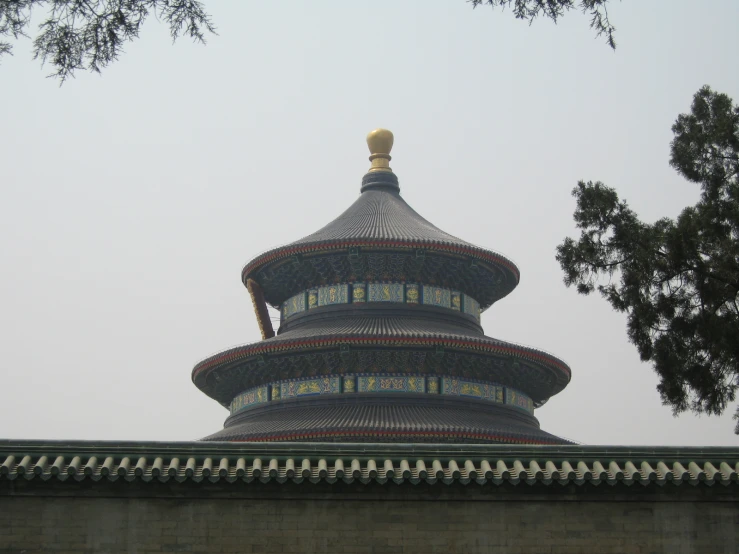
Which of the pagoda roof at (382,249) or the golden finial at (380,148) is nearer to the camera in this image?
the pagoda roof at (382,249)

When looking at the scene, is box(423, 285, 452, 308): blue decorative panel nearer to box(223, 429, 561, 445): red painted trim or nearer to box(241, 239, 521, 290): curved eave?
box(241, 239, 521, 290): curved eave

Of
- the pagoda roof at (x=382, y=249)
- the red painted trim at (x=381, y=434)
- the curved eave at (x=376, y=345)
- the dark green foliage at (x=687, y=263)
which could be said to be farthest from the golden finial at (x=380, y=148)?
the dark green foliage at (x=687, y=263)

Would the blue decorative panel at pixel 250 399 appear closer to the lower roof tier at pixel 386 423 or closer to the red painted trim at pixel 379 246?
the lower roof tier at pixel 386 423

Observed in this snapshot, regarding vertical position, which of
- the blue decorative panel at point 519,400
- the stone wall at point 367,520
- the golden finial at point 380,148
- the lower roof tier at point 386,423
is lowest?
the stone wall at point 367,520

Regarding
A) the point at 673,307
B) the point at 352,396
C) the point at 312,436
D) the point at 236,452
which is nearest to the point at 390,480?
the point at 236,452

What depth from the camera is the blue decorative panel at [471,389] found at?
31594mm

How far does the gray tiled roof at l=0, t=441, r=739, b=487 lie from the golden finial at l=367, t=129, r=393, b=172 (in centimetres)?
2001

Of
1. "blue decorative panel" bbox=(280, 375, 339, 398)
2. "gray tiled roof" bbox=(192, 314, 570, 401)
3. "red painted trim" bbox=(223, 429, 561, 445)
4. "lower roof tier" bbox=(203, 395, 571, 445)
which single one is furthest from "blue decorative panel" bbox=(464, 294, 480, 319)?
"red painted trim" bbox=(223, 429, 561, 445)

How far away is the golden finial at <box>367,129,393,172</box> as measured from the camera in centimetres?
3762

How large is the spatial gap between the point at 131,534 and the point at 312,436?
11128mm

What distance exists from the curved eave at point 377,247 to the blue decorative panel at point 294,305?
1.20 m

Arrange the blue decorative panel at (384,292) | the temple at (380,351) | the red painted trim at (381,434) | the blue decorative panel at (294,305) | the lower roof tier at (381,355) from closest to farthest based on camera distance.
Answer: the red painted trim at (381,434) → the temple at (380,351) → the lower roof tier at (381,355) → the blue decorative panel at (384,292) → the blue decorative panel at (294,305)

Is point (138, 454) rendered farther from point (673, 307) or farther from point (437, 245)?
point (437, 245)

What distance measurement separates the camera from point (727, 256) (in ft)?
63.5
